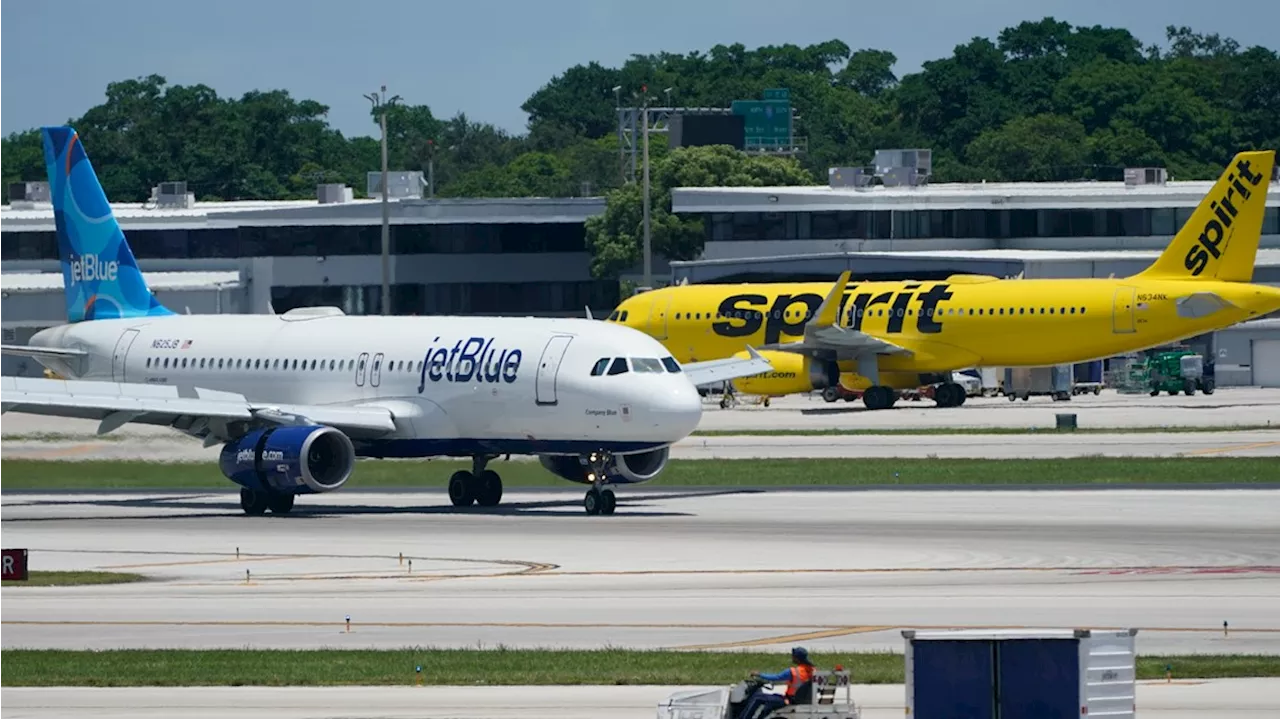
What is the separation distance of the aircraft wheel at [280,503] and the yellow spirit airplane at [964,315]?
3379 cm

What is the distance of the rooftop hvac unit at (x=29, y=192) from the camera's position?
147375 mm

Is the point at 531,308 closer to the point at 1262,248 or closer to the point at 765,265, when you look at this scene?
the point at 765,265

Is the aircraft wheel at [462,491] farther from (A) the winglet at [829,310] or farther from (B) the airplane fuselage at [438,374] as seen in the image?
(A) the winglet at [829,310]

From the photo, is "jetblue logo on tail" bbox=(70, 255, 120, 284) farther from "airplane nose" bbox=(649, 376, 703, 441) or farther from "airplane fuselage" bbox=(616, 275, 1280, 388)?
"airplane fuselage" bbox=(616, 275, 1280, 388)

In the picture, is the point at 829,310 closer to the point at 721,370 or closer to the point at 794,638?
the point at 721,370

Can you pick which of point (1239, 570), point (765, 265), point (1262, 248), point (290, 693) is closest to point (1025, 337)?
point (765, 265)

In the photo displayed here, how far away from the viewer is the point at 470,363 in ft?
159

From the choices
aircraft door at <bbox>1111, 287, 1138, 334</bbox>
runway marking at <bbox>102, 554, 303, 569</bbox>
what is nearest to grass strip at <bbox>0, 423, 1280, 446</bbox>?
aircraft door at <bbox>1111, 287, 1138, 334</bbox>

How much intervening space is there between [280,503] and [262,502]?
0.39m

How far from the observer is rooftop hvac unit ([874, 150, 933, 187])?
445 ft

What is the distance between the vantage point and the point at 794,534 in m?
41.8

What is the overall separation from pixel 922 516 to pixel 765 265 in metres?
72.1

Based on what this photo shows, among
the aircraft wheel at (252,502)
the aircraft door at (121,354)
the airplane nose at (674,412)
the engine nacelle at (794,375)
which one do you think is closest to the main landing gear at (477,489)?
the aircraft wheel at (252,502)

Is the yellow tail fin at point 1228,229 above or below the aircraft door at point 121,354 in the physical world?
above
